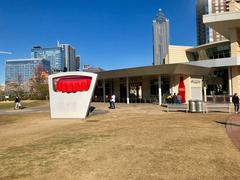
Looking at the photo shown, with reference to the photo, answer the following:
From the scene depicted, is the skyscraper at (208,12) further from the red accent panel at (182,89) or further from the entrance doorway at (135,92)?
the red accent panel at (182,89)

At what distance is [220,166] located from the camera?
19.6ft

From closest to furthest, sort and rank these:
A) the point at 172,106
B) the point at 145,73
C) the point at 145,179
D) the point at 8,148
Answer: the point at 145,179 < the point at 8,148 < the point at 172,106 < the point at 145,73

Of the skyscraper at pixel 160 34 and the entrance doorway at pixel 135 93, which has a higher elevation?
the skyscraper at pixel 160 34

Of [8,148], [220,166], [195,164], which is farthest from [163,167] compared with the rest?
[8,148]

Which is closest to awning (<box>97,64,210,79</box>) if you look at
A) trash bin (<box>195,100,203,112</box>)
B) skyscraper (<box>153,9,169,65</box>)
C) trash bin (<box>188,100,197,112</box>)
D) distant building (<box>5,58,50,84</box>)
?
trash bin (<box>188,100,197,112</box>)

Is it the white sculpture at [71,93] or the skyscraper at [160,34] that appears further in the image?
the skyscraper at [160,34]

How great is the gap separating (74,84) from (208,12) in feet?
393

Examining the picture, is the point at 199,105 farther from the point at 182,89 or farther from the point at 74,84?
the point at 182,89

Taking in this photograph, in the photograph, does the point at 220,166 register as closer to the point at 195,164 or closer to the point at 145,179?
the point at 195,164

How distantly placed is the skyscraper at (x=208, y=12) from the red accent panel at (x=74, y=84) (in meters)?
101

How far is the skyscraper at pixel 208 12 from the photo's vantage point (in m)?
111

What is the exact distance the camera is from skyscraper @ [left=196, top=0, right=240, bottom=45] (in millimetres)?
111069

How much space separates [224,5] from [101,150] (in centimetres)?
12307

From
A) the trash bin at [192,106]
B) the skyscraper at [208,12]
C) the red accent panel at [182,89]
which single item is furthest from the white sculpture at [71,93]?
the skyscraper at [208,12]
